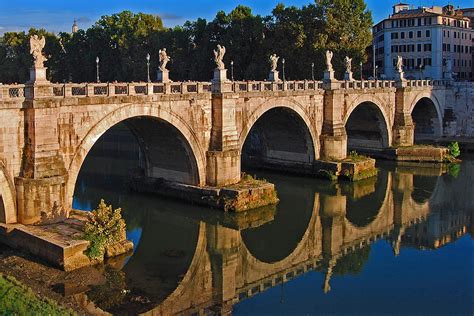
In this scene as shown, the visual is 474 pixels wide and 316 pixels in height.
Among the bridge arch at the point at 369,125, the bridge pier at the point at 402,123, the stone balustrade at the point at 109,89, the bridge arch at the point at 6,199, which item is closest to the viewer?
the bridge arch at the point at 6,199

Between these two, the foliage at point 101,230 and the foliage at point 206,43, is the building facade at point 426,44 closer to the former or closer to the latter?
the foliage at point 206,43

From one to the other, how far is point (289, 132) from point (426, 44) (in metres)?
37.6

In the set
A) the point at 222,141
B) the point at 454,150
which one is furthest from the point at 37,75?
the point at 454,150

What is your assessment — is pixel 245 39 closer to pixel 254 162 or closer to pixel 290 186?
pixel 254 162

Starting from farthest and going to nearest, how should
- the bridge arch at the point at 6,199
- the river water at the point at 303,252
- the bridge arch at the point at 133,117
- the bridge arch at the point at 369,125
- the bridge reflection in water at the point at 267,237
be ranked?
1. the bridge arch at the point at 369,125
2. the bridge arch at the point at 133,117
3. the bridge arch at the point at 6,199
4. the bridge reflection in water at the point at 267,237
5. the river water at the point at 303,252

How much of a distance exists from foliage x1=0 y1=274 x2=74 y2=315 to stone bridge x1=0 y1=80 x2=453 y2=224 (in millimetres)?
6055

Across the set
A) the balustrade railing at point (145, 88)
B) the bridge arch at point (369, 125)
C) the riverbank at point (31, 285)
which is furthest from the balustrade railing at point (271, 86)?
the riverbank at point (31, 285)

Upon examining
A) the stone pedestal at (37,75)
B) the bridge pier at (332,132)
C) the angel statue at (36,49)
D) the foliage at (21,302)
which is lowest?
the foliage at (21,302)

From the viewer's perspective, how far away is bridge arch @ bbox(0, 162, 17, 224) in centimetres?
2389

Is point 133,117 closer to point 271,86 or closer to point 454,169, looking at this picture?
point 271,86

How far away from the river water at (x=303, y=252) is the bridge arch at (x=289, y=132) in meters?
2.22

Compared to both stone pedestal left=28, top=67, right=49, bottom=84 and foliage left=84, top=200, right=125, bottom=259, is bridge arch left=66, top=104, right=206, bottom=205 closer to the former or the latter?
foliage left=84, top=200, right=125, bottom=259

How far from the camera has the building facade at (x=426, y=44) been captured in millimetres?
72375

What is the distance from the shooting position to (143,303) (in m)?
20.0
